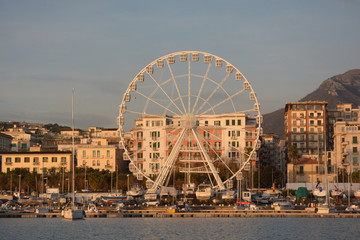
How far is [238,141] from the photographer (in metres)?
134

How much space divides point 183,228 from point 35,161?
69.9 metres

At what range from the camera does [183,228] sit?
74812 millimetres

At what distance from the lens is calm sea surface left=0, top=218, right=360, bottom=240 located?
224 feet

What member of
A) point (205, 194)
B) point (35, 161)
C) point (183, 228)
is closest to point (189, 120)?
point (205, 194)

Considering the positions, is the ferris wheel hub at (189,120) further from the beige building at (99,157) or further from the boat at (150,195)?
the beige building at (99,157)

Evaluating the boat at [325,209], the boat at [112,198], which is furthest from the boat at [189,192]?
the boat at [325,209]

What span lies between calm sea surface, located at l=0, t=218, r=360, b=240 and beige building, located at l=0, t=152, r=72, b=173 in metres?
48.0

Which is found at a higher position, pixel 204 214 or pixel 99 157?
pixel 99 157

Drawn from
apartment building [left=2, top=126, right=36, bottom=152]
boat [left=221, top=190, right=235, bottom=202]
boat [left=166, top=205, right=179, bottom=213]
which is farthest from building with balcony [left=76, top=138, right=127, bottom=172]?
boat [left=166, top=205, right=179, bottom=213]

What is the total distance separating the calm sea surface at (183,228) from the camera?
6838 cm

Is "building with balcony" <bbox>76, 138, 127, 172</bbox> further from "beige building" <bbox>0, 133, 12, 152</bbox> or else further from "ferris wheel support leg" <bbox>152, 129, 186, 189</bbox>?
"ferris wheel support leg" <bbox>152, 129, 186, 189</bbox>

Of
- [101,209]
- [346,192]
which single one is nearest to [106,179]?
[101,209]

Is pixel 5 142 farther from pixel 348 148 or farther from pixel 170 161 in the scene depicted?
pixel 348 148

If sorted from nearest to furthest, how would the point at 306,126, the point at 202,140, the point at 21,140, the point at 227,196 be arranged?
the point at 227,196
the point at 202,140
the point at 306,126
the point at 21,140
